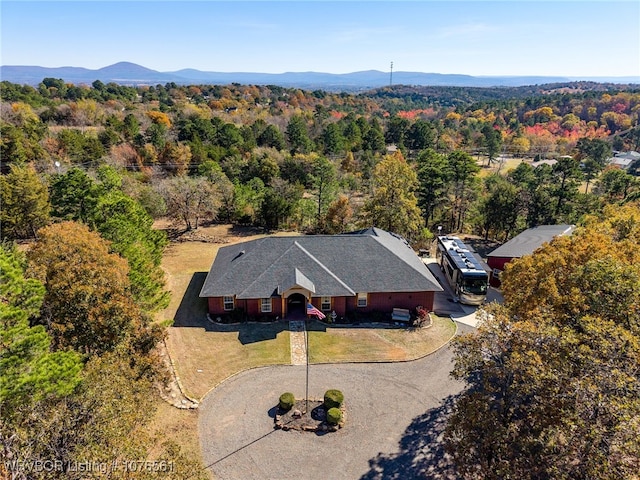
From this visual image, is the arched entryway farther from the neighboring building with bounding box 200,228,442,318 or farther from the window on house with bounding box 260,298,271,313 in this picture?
the window on house with bounding box 260,298,271,313

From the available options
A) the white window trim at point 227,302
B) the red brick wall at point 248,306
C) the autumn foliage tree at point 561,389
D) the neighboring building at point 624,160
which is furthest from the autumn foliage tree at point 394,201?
the neighboring building at point 624,160

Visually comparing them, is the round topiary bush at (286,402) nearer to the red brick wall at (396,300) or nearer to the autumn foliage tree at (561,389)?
the autumn foliage tree at (561,389)

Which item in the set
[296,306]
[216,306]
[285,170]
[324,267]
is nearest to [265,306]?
[296,306]

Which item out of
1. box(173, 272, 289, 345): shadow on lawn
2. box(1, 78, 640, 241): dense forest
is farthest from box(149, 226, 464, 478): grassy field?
box(1, 78, 640, 241): dense forest

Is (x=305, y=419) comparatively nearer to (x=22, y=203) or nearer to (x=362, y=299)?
(x=362, y=299)

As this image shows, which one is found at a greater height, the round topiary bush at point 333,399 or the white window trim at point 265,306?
the white window trim at point 265,306

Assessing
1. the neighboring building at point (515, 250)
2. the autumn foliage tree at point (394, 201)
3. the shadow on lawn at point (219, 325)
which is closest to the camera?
the shadow on lawn at point (219, 325)
